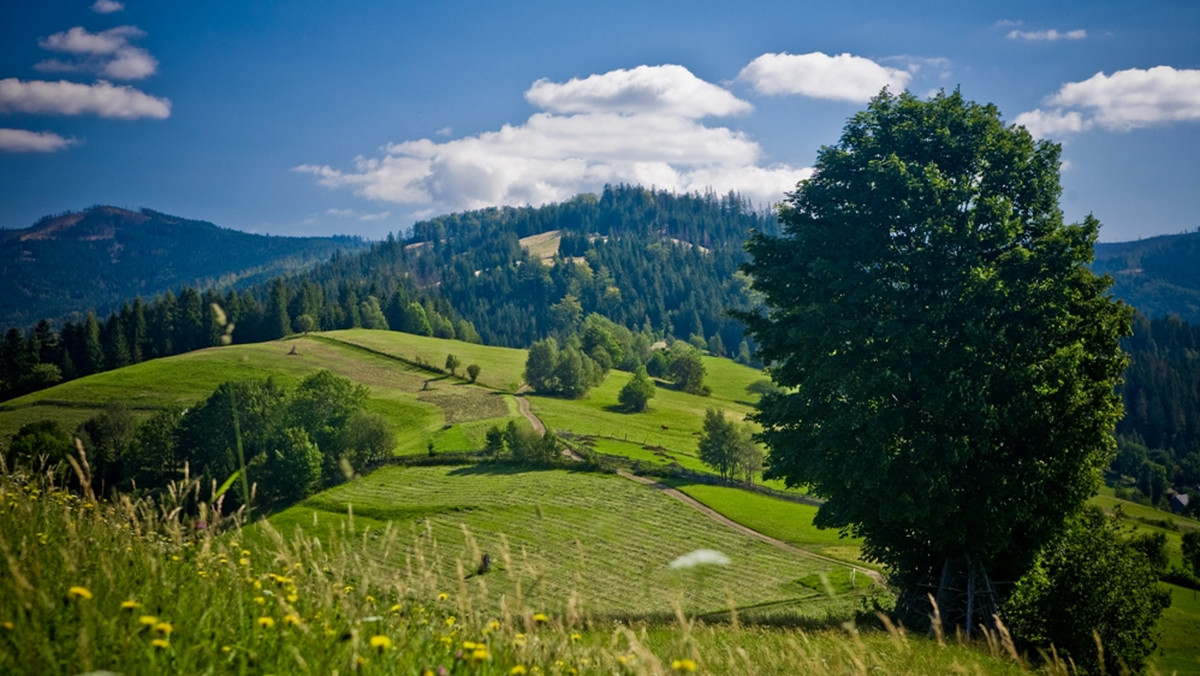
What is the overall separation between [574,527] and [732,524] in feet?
48.6

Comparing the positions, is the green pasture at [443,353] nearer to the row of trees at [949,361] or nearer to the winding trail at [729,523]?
the winding trail at [729,523]

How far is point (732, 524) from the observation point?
2245 inches

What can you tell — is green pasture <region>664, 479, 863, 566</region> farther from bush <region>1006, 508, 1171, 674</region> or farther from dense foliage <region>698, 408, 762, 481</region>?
bush <region>1006, 508, 1171, 674</region>

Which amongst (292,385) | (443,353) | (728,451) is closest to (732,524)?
(728,451)

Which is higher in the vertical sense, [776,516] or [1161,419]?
[776,516]

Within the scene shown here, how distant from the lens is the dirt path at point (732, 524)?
148ft

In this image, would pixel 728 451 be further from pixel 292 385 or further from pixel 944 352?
pixel 944 352

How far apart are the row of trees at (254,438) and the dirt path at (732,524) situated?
28.0 meters

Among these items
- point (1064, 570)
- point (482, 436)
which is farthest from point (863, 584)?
point (482, 436)

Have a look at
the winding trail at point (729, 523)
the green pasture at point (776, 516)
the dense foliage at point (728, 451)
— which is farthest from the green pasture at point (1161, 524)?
the dense foliage at point (728, 451)

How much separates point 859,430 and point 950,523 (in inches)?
123

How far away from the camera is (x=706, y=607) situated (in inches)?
1383

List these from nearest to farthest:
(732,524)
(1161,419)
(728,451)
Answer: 1. (732,524)
2. (728,451)
3. (1161,419)

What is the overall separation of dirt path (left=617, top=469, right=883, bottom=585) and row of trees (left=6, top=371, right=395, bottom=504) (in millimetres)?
27999
